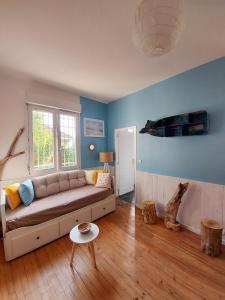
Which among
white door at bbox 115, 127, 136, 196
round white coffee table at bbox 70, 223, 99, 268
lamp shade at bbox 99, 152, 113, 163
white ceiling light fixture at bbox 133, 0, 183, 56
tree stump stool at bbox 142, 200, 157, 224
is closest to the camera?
white ceiling light fixture at bbox 133, 0, 183, 56

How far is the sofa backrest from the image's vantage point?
2639mm

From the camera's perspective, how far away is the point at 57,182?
2.93m

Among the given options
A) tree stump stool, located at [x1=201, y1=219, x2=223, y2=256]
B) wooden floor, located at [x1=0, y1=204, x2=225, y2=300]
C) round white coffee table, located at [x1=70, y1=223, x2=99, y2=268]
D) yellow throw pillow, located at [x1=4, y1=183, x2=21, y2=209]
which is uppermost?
yellow throw pillow, located at [x1=4, y1=183, x2=21, y2=209]

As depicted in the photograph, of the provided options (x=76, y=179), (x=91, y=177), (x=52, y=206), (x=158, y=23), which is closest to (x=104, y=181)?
(x=91, y=177)

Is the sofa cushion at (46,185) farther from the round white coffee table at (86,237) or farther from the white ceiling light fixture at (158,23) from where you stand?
the white ceiling light fixture at (158,23)

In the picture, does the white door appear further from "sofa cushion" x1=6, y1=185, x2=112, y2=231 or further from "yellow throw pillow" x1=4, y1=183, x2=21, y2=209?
"yellow throw pillow" x1=4, y1=183, x2=21, y2=209

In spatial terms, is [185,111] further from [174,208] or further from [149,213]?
[149,213]

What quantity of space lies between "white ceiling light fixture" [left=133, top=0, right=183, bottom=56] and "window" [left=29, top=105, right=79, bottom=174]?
2581 mm

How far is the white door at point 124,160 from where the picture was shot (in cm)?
404

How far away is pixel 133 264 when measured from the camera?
1.77m

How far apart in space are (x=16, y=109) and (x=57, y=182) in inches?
62.6

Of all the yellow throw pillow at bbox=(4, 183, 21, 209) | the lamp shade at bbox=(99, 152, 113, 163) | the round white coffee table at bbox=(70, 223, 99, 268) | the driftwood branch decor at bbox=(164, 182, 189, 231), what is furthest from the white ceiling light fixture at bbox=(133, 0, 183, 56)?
the lamp shade at bbox=(99, 152, 113, 163)

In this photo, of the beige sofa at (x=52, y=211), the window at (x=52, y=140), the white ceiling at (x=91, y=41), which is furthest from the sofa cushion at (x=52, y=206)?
the white ceiling at (x=91, y=41)

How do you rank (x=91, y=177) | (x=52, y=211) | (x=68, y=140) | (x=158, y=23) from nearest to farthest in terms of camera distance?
(x=158, y=23)
(x=52, y=211)
(x=91, y=177)
(x=68, y=140)
